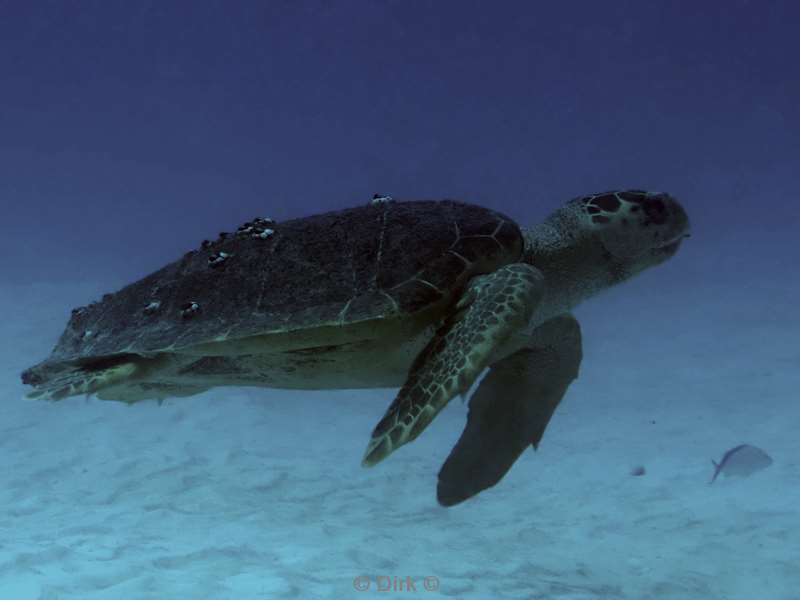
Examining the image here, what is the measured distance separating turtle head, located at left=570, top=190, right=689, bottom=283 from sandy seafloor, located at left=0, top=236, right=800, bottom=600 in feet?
8.28

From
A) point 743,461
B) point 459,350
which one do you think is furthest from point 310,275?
point 743,461

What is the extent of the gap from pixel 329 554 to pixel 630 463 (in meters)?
4.57

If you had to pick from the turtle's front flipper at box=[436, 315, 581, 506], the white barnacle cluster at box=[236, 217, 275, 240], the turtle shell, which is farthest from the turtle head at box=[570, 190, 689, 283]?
the white barnacle cluster at box=[236, 217, 275, 240]

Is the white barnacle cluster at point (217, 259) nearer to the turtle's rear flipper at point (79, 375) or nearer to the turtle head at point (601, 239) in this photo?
the turtle's rear flipper at point (79, 375)

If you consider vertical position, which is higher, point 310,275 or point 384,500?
point 310,275

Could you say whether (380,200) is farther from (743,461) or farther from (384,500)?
(743,461)

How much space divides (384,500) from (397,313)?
391 centimetres

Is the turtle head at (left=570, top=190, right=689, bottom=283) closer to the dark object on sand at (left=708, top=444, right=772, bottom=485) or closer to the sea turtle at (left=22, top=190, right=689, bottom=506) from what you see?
the sea turtle at (left=22, top=190, right=689, bottom=506)

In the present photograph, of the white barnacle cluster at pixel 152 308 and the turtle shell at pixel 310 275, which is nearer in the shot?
the turtle shell at pixel 310 275

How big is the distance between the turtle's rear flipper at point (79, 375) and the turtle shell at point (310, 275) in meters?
0.09

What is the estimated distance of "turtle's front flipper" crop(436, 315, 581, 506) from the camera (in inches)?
166

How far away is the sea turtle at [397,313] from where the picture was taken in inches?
133

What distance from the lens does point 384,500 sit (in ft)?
21.6

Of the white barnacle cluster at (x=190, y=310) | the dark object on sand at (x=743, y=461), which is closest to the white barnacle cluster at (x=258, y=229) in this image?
the white barnacle cluster at (x=190, y=310)
